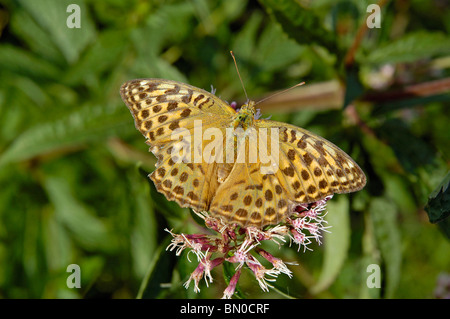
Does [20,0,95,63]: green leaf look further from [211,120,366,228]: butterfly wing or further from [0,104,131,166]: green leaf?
[211,120,366,228]: butterfly wing

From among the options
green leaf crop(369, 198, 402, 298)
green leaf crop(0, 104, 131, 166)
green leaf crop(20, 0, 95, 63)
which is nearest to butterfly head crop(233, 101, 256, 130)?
green leaf crop(0, 104, 131, 166)

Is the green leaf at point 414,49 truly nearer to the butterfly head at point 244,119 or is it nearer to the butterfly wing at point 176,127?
the butterfly head at point 244,119

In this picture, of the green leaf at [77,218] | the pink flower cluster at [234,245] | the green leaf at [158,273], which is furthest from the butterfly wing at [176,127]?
the green leaf at [77,218]

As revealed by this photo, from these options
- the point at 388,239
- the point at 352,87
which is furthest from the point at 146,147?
the point at 388,239

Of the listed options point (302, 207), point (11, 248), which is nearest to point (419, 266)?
point (302, 207)

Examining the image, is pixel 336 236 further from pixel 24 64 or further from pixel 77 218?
pixel 24 64

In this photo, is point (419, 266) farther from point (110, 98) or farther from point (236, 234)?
point (110, 98)
